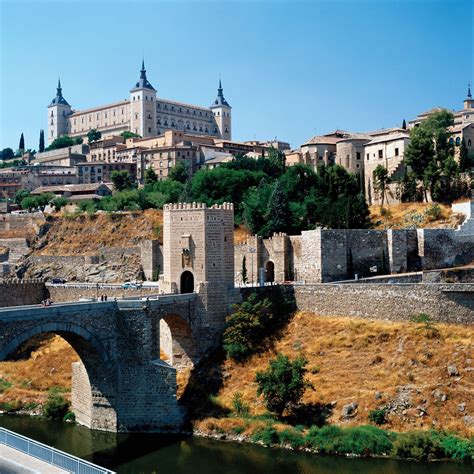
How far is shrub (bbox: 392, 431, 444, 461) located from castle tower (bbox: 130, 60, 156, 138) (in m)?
95.3

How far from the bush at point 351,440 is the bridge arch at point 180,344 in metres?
8.04

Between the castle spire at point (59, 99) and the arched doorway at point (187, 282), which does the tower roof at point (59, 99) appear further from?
the arched doorway at point (187, 282)

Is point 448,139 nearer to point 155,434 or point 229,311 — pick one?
point 229,311

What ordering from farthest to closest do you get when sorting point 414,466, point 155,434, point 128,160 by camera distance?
1. point 128,160
2. point 155,434
3. point 414,466

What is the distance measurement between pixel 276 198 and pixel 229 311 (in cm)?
1579

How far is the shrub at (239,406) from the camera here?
2688cm

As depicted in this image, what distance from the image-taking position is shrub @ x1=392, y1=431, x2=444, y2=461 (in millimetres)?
22672

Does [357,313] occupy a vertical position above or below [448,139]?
below

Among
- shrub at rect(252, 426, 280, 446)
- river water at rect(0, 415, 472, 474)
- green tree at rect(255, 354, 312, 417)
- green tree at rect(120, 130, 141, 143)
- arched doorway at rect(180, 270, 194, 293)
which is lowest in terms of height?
river water at rect(0, 415, 472, 474)

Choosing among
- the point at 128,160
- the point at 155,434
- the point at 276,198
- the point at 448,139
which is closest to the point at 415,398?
the point at 155,434

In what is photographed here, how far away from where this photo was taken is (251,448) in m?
25.0

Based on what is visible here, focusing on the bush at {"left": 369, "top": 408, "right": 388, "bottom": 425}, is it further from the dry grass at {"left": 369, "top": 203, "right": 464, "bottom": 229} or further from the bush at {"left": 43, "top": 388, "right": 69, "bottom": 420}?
the dry grass at {"left": 369, "top": 203, "right": 464, "bottom": 229}

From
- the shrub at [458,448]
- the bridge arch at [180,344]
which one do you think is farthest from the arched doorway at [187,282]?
the shrub at [458,448]

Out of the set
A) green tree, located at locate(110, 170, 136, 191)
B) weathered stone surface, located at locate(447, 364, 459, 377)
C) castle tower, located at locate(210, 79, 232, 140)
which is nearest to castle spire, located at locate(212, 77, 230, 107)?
castle tower, located at locate(210, 79, 232, 140)
